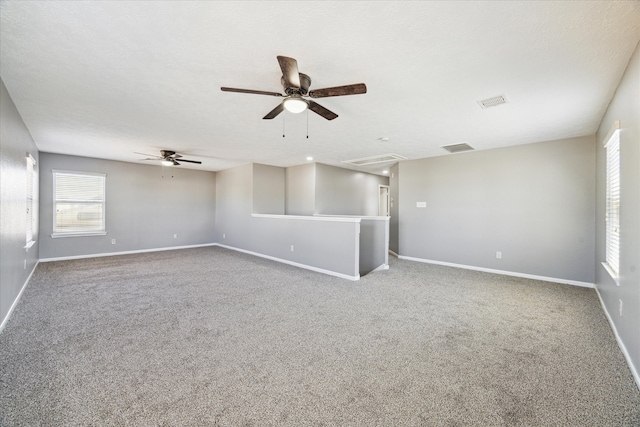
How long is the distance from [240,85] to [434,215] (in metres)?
4.87

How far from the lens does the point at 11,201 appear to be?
2955 millimetres

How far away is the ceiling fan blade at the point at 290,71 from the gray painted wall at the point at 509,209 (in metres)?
4.56

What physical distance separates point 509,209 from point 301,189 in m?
4.83

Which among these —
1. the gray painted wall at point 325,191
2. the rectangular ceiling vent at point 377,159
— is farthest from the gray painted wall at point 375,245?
the gray painted wall at point 325,191

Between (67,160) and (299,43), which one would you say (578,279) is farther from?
(67,160)

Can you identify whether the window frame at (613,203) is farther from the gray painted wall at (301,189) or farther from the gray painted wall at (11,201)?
the gray painted wall at (11,201)

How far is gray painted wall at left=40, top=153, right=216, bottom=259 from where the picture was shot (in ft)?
→ 19.0

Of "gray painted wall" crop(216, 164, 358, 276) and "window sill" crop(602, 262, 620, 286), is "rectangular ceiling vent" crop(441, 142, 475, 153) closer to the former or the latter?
"gray painted wall" crop(216, 164, 358, 276)

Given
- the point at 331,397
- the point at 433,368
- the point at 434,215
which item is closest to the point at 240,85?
the point at 331,397

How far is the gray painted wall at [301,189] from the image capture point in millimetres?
6980

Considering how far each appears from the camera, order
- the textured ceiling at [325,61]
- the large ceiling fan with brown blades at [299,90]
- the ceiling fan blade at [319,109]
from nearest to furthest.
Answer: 1. the textured ceiling at [325,61]
2. the large ceiling fan with brown blades at [299,90]
3. the ceiling fan blade at [319,109]

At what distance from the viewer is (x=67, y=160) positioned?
5934 mm

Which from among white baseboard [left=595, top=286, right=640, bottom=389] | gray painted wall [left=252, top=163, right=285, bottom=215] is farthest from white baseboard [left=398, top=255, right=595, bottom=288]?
gray painted wall [left=252, top=163, right=285, bottom=215]

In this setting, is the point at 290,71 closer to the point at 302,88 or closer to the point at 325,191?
the point at 302,88
